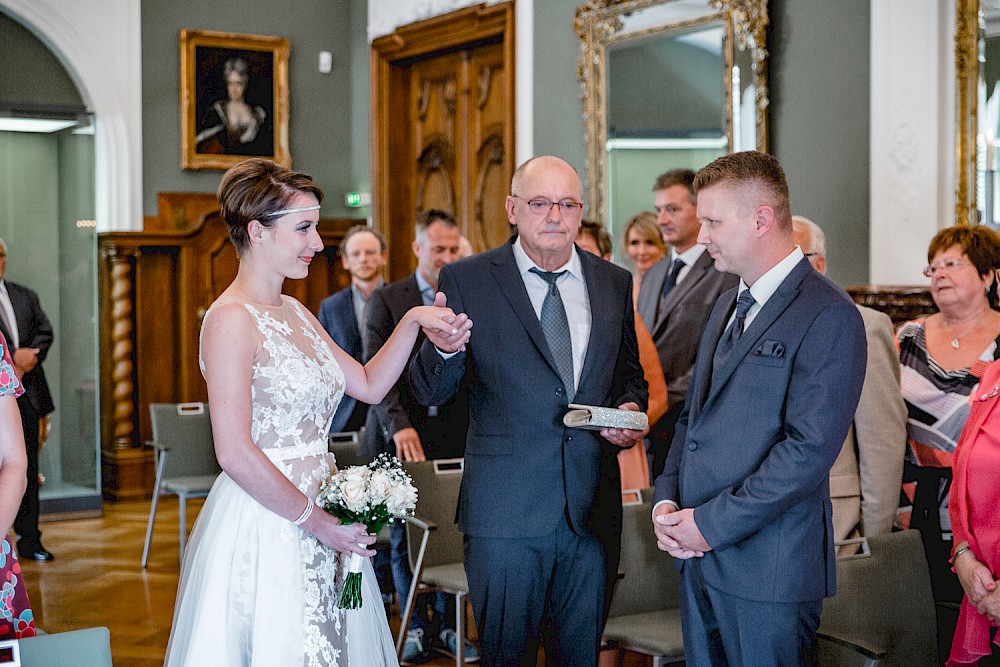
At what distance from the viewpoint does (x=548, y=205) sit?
304 cm

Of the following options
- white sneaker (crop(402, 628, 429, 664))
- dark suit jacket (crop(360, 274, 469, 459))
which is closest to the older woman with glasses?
dark suit jacket (crop(360, 274, 469, 459))

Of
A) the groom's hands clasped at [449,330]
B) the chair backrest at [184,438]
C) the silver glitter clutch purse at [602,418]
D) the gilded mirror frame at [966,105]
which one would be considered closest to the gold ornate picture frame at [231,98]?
the chair backrest at [184,438]

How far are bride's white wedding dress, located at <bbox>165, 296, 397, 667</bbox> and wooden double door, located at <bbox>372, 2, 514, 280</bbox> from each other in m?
5.39

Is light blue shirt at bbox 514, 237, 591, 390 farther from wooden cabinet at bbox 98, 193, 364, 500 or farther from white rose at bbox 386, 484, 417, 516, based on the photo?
wooden cabinet at bbox 98, 193, 364, 500

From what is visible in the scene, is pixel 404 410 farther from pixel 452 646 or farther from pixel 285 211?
pixel 285 211

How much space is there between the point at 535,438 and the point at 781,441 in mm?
732

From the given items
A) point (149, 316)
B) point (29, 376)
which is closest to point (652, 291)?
point (29, 376)

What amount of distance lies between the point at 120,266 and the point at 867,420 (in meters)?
6.59

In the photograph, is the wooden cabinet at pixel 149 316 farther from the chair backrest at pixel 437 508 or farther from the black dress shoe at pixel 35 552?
the chair backrest at pixel 437 508

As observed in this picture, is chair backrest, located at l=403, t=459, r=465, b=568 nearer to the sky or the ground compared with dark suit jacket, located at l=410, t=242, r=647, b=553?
nearer to the ground

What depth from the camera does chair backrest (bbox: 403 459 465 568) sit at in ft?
13.5

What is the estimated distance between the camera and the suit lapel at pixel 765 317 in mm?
2537

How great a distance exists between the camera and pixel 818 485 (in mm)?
2531

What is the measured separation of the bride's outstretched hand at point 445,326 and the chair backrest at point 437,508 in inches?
50.7
